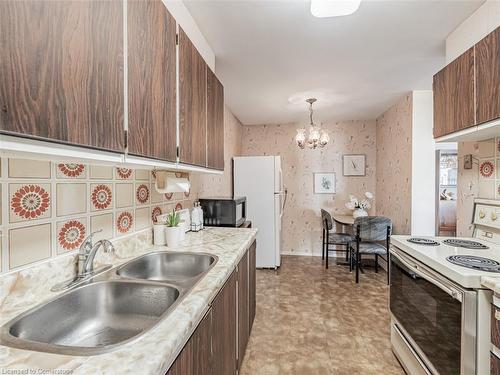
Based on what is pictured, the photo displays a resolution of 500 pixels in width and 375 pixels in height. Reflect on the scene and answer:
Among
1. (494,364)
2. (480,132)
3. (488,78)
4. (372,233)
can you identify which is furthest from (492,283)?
(372,233)

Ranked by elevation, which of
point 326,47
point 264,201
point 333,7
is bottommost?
point 264,201

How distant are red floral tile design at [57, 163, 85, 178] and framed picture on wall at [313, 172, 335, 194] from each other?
3.87 meters

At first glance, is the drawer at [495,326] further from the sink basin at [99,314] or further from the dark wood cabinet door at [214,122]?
the dark wood cabinet door at [214,122]

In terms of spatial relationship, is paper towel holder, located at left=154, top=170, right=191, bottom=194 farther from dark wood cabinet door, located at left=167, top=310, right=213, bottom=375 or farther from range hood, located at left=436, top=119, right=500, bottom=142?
range hood, located at left=436, top=119, right=500, bottom=142

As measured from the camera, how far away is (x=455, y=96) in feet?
5.27

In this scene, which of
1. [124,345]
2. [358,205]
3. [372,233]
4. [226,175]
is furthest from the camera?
[358,205]

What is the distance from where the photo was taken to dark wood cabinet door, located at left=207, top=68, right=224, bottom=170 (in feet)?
5.89

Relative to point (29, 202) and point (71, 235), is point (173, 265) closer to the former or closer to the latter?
point (71, 235)

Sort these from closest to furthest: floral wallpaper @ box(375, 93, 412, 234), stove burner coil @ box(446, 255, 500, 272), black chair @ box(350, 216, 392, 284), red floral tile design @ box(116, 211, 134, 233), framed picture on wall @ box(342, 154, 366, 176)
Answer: stove burner coil @ box(446, 255, 500, 272)
red floral tile design @ box(116, 211, 134, 233)
floral wallpaper @ box(375, 93, 412, 234)
black chair @ box(350, 216, 392, 284)
framed picture on wall @ box(342, 154, 366, 176)

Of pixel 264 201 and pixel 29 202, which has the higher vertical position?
pixel 29 202

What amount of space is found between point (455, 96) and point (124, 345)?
213 cm

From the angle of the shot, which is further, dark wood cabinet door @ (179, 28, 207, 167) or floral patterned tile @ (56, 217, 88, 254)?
dark wood cabinet door @ (179, 28, 207, 167)

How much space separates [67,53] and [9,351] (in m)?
0.75

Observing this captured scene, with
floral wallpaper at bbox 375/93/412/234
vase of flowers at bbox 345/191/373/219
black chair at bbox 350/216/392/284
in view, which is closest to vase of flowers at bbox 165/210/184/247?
black chair at bbox 350/216/392/284
